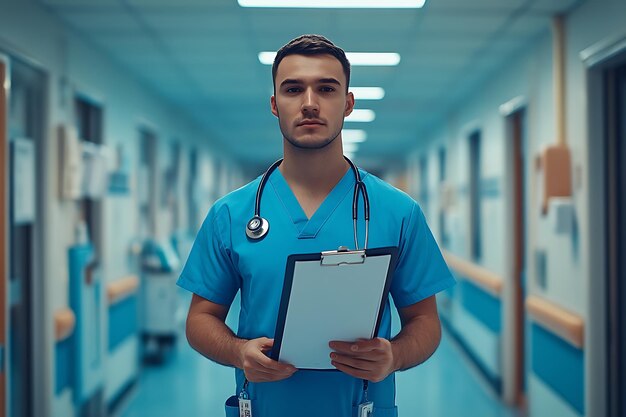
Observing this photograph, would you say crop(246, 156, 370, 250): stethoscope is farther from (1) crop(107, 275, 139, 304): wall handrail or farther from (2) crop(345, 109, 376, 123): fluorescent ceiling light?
(2) crop(345, 109, 376, 123): fluorescent ceiling light

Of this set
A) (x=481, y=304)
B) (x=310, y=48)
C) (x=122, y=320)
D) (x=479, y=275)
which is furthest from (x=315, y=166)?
(x=481, y=304)

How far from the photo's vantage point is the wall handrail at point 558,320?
2652mm

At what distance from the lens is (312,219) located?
A: 3.96 ft

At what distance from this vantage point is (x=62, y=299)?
10.1 feet

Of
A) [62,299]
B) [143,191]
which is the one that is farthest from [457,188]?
[62,299]

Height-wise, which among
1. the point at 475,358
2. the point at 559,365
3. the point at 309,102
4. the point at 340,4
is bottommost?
the point at 475,358

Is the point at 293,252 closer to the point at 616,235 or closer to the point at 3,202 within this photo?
the point at 3,202

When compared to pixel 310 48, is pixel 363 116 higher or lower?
higher

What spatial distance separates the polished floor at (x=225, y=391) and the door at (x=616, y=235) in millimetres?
1159

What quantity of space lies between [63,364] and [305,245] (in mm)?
2329

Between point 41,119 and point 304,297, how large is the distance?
223cm

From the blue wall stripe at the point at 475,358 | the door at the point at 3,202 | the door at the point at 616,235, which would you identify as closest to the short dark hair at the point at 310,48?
the door at the point at 3,202

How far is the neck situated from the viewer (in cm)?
125

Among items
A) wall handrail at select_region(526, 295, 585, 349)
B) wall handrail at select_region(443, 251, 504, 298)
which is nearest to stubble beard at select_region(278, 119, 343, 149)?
wall handrail at select_region(526, 295, 585, 349)
